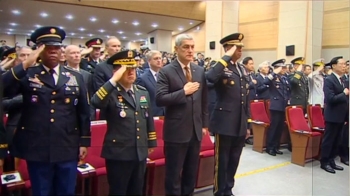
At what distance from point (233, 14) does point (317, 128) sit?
333 centimetres

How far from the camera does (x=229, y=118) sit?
2.30 metres

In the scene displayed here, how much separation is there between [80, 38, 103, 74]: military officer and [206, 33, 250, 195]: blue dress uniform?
984 millimetres

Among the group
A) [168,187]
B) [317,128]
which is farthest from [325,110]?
[168,187]

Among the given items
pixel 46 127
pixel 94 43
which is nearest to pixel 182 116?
pixel 46 127

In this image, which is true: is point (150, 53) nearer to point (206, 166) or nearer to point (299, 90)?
point (206, 166)

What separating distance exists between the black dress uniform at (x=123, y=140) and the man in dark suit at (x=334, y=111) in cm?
267

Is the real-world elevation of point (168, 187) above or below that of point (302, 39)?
below

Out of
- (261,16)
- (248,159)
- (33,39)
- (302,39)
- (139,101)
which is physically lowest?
(248,159)

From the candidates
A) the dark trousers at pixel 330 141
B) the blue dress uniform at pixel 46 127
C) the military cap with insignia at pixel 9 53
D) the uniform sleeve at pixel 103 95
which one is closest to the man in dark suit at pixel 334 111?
the dark trousers at pixel 330 141

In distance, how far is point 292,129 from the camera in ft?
12.1

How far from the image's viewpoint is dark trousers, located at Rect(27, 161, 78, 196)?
4.64ft

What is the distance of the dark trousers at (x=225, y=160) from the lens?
2.29 m

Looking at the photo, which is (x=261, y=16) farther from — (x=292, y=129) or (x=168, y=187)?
(x=168, y=187)

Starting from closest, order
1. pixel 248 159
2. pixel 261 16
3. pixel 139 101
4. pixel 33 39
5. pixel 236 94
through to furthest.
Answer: pixel 33 39 → pixel 139 101 → pixel 236 94 → pixel 248 159 → pixel 261 16
